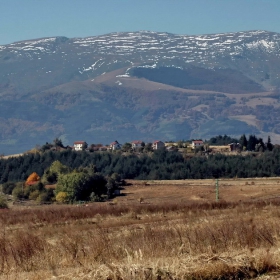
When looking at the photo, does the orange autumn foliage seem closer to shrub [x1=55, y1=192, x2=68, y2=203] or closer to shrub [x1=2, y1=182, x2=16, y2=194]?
shrub [x1=2, y1=182, x2=16, y2=194]

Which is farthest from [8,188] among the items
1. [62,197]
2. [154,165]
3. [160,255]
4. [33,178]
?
[160,255]

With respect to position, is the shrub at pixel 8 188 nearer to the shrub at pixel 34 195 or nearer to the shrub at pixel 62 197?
the shrub at pixel 34 195

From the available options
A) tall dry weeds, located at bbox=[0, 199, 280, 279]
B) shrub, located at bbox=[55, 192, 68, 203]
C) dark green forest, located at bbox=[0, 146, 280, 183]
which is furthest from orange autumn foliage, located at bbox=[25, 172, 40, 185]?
tall dry weeds, located at bbox=[0, 199, 280, 279]

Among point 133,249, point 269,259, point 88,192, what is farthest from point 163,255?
point 88,192

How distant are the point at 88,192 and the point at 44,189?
4.98m

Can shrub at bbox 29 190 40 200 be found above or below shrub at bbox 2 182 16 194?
above

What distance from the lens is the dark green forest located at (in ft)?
263

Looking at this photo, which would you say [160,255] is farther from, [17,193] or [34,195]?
[17,193]

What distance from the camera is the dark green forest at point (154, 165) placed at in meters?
80.2

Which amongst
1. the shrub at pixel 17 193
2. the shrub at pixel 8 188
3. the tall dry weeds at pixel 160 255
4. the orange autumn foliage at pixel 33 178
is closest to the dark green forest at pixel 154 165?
the orange autumn foliage at pixel 33 178

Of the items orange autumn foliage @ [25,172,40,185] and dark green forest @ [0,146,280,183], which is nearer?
orange autumn foliage @ [25,172,40,185]

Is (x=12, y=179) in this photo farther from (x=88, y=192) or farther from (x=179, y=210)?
(x=179, y=210)

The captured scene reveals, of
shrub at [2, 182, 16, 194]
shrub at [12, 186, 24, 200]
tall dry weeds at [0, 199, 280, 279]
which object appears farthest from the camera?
shrub at [2, 182, 16, 194]

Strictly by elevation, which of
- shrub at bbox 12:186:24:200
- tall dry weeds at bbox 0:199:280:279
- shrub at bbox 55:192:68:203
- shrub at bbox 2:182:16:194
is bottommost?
shrub at bbox 2:182:16:194
